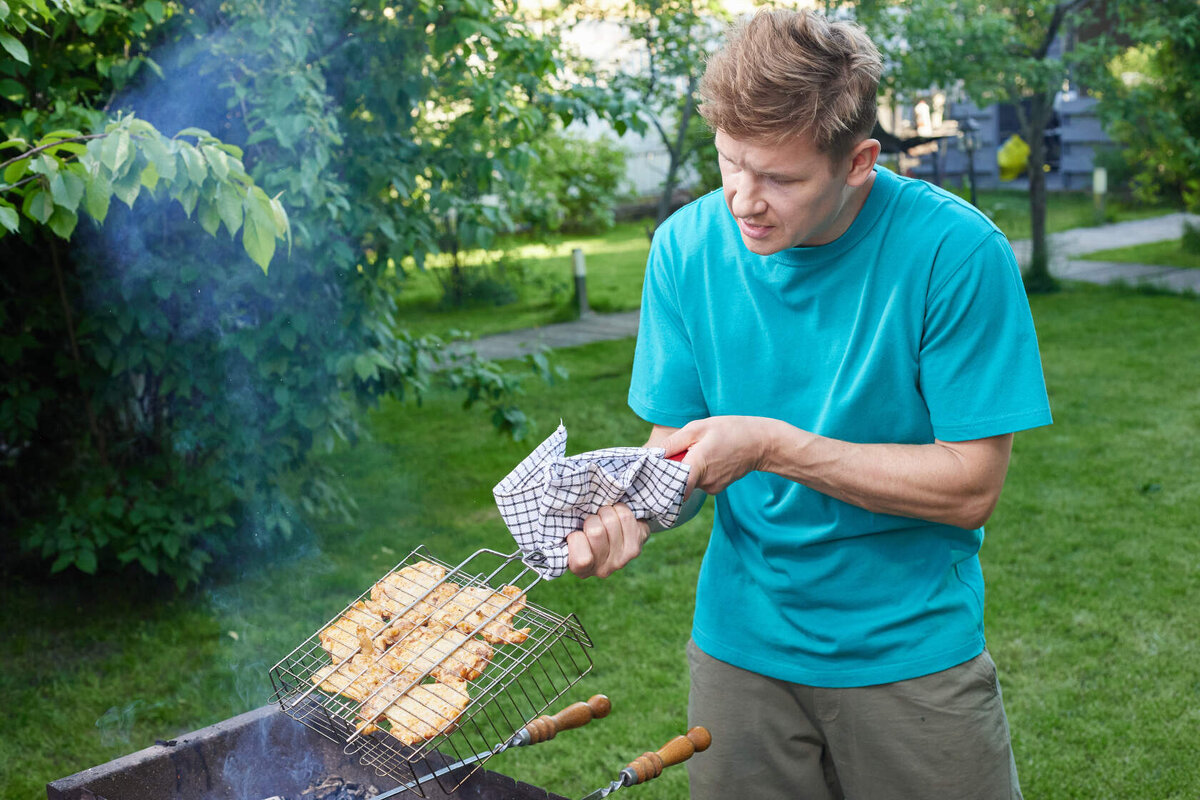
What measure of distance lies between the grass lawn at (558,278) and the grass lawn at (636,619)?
3311 millimetres

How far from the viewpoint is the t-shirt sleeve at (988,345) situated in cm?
170

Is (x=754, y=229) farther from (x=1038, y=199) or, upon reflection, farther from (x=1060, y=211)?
(x=1060, y=211)

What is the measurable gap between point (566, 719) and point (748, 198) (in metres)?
1.08

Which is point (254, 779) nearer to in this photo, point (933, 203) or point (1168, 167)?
point (933, 203)

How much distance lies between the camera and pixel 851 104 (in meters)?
1.65

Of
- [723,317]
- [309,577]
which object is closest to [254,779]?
[723,317]

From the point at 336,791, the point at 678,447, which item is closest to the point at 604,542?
the point at 678,447

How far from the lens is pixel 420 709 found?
6.18 feet

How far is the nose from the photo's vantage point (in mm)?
1721

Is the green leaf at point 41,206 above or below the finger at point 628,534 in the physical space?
above

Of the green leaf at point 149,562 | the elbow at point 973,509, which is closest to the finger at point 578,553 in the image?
the elbow at point 973,509

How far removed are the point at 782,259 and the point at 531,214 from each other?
299 inches

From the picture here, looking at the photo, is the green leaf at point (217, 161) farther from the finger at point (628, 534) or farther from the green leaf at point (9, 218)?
the finger at point (628, 534)

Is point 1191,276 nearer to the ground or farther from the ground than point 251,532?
nearer to the ground
